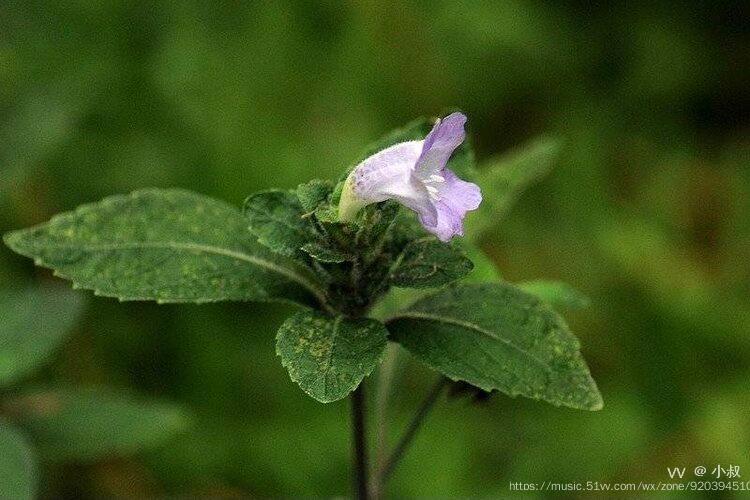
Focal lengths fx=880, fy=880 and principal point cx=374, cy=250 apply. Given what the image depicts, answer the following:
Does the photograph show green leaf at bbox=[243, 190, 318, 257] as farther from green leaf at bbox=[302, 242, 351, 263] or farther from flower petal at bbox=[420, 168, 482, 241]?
flower petal at bbox=[420, 168, 482, 241]

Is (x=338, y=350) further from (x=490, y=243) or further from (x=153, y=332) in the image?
(x=490, y=243)

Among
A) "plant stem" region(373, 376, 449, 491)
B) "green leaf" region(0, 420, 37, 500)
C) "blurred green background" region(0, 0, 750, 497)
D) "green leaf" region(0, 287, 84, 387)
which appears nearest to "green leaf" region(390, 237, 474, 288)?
"plant stem" region(373, 376, 449, 491)

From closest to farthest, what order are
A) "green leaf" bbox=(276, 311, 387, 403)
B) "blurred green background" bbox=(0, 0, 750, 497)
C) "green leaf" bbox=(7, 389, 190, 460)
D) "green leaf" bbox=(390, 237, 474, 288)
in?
"green leaf" bbox=(276, 311, 387, 403) → "green leaf" bbox=(390, 237, 474, 288) → "green leaf" bbox=(7, 389, 190, 460) → "blurred green background" bbox=(0, 0, 750, 497)

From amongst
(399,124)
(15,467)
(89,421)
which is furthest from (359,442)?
(399,124)

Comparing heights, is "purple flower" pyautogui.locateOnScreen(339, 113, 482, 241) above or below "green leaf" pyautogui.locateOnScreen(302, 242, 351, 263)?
above

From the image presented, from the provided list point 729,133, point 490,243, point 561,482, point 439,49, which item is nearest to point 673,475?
point 561,482

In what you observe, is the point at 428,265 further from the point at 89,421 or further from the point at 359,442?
the point at 89,421

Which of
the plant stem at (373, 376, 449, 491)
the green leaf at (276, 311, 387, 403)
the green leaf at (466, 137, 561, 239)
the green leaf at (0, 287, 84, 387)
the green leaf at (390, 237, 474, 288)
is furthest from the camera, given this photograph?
the green leaf at (0, 287, 84, 387)
